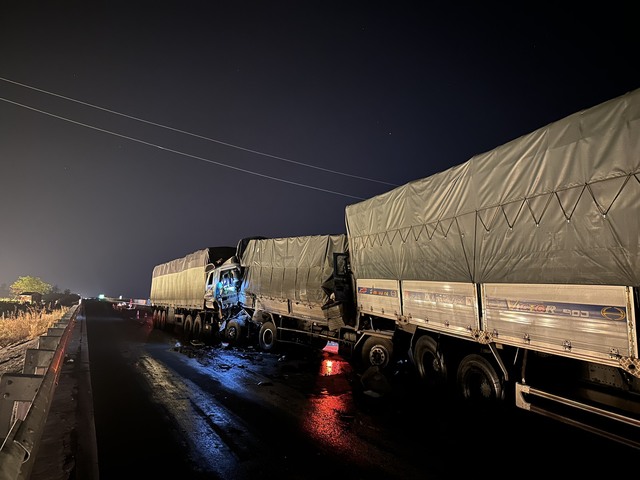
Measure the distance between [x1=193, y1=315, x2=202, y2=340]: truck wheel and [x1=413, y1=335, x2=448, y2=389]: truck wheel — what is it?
13.0m

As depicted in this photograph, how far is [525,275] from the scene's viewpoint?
5.27 metres

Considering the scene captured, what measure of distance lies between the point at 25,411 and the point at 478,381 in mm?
6236

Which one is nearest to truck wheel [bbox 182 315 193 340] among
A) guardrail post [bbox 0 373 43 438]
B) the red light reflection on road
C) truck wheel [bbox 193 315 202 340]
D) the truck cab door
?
truck wheel [bbox 193 315 202 340]

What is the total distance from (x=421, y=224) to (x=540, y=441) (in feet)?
13.6

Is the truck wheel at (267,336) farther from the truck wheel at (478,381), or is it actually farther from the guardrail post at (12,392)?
the guardrail post at (12,392)

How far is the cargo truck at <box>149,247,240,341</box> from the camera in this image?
16.2m

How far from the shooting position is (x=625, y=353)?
3.90 meters

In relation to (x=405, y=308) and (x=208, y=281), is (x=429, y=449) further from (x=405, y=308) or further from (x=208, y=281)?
(x=208, y=281)

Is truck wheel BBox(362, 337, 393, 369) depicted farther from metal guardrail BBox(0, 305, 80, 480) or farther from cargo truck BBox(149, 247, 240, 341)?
cargo truck BBox(149, 247, 240, 341)

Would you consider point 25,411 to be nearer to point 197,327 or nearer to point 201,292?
point 201,292

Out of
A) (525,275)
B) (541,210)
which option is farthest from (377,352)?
(541,210)

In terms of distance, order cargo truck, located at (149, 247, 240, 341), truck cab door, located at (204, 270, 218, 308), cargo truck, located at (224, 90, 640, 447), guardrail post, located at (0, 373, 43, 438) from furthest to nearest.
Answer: truck cab door, located at (204, 270, 218, 308) < cargo truck, located at (149, 247, 240, 341) < cargo truck, located at (224, 90, 640, 447) < guardrail post, located at (0, 373, 43, 438)

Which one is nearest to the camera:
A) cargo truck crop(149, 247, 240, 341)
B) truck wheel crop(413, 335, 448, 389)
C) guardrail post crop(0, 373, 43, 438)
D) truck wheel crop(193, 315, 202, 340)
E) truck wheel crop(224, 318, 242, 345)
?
guardrail post crop(0, 373, 43, 438)

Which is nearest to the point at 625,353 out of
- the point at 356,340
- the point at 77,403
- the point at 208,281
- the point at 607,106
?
the point at 607,106
